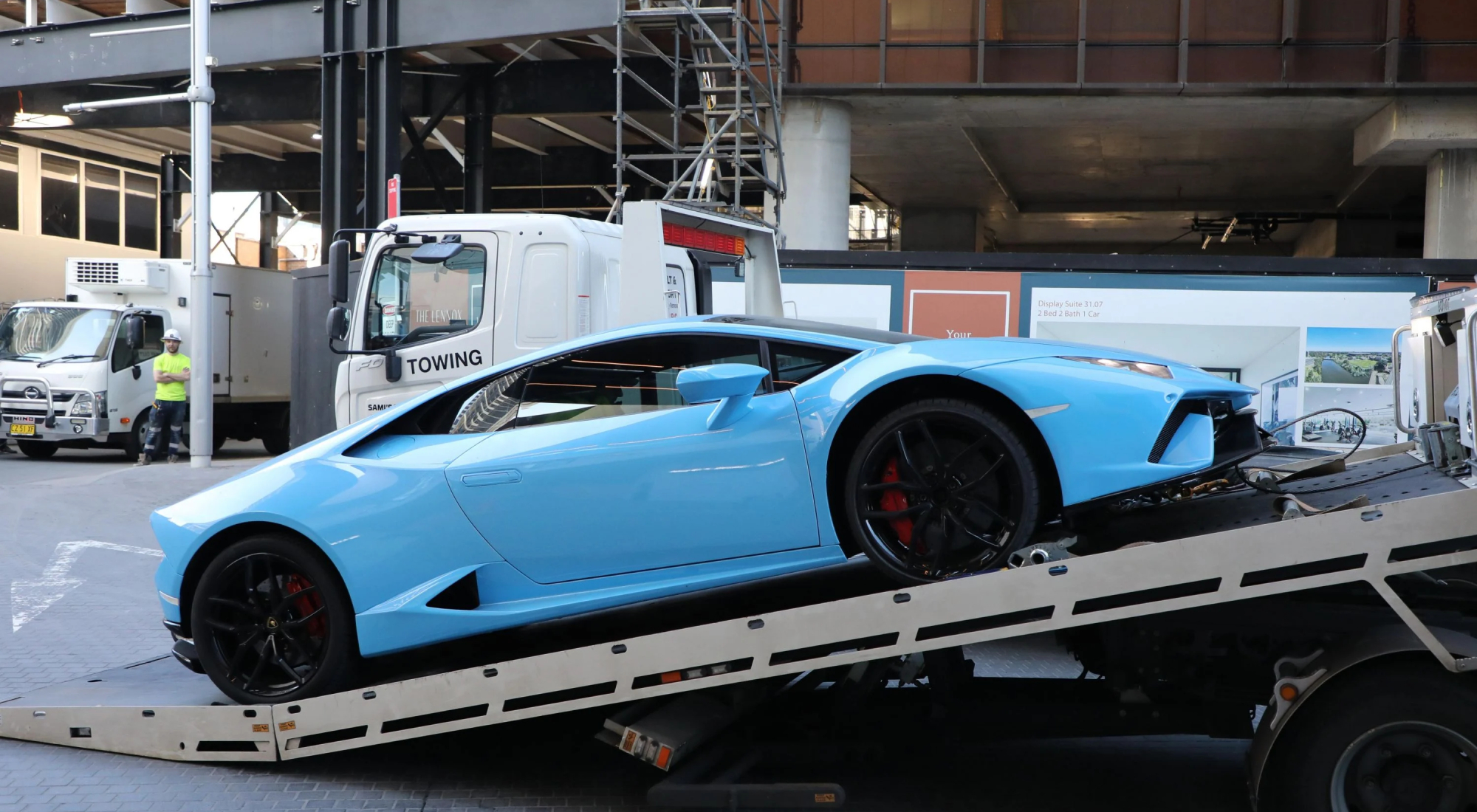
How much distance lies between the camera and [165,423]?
55.6 feet

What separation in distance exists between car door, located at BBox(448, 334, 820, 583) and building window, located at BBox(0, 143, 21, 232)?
28.2 m

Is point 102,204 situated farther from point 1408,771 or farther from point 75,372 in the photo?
point 1408,771

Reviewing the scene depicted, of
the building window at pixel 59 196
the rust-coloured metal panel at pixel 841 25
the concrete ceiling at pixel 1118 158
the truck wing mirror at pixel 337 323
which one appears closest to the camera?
the truck wing mirror at pixel 337 323

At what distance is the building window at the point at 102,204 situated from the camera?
30234 mm

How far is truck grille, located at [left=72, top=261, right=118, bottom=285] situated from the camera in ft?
57.8

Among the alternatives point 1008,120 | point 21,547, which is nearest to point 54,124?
point 21,547

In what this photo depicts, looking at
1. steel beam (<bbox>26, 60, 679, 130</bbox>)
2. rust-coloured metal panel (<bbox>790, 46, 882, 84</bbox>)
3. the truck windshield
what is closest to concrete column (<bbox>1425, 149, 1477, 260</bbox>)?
rust-coloured metal panel (<bbox>790, 46, 882, 84</bbox>)

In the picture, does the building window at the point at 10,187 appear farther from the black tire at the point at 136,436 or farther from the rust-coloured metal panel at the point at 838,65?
the rust-coloured metal panel at the point at 838,65

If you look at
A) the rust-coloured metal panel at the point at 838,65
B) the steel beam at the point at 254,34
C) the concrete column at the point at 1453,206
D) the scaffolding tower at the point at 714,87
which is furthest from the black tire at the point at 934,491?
the concrete column at the point at 1453,206

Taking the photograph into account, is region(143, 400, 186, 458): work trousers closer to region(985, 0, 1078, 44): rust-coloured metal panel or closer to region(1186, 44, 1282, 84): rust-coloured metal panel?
region(985, 0, 1078, 44): rust-coloured metal panel

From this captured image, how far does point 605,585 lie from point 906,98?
15.4 m

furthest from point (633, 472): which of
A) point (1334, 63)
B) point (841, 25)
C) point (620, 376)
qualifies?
point (1334, 63)

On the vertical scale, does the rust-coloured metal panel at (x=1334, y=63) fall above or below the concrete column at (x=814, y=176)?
above

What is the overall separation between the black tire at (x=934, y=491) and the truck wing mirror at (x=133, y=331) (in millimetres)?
15796
